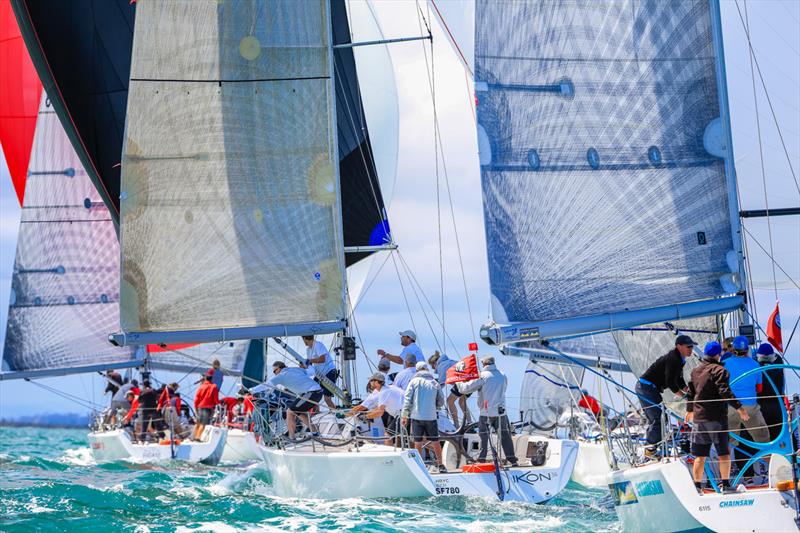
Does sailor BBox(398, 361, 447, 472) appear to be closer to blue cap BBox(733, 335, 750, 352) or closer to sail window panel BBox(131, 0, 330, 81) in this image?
blue cap BBox(733, 335, 750, 352)

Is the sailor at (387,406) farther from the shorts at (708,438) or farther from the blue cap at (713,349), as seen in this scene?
the blue cap at (713,349)

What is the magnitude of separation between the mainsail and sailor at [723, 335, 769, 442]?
2.00 metres

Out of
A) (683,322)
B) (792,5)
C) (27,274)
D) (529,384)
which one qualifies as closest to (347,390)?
(683,322)

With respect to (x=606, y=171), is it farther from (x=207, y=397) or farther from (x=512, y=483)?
(x=207, y=397)

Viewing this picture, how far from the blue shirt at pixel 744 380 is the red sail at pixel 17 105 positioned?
20.8m

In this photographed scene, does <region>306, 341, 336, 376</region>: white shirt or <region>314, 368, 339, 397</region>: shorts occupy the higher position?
<region>306, 341, 336, 376</region>: white shirt

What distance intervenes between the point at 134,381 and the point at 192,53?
1195 centimetres

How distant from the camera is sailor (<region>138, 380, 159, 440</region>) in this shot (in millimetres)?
21516

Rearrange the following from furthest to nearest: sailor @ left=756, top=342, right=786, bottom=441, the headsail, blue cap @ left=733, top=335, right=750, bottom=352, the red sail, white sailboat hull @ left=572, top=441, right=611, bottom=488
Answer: the headsail → the red sail → white sailboat hull @ left=572, top=441, right=611, bottom=488 → blue cap @ left=733, top=335, right=750, bottom=352 → sailor @ left=756, top=342, right=786, bottom=441

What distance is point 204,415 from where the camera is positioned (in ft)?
69.3

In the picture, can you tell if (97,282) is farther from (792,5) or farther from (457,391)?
(792,5)

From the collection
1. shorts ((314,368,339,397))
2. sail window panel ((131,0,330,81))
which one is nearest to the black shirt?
shorts ((314,368,339,397))

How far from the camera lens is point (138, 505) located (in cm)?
1281

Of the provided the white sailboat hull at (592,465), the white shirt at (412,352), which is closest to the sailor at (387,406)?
the white shirt at (412,352)
